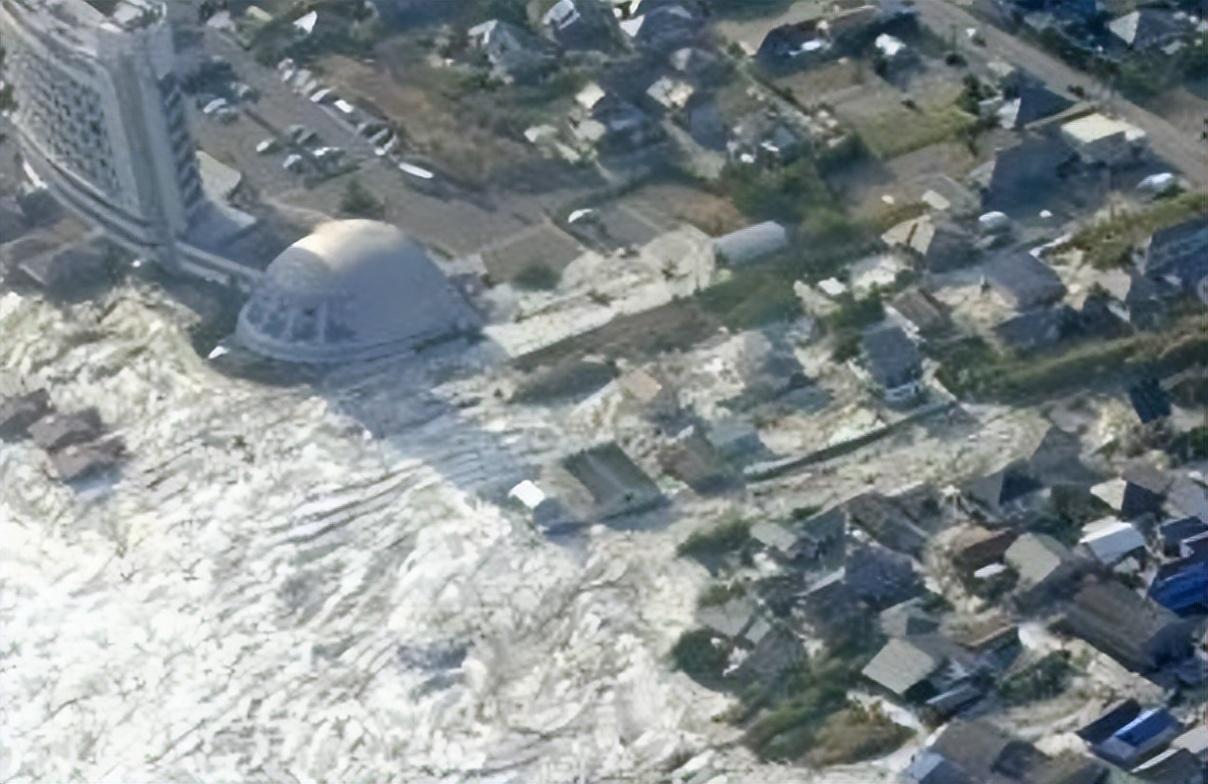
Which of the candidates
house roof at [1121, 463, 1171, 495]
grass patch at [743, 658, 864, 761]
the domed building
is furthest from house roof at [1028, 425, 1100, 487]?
the domed building

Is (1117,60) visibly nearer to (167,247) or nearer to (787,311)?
(787,311)

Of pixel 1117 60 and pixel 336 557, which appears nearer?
pixel 336 557

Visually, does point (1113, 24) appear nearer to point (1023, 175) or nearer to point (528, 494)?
point (1023, 175)

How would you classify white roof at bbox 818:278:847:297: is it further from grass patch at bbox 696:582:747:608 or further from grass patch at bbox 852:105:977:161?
grass patch at bbox 696:582:747:608

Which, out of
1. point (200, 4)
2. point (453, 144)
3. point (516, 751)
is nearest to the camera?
point (516, 751)

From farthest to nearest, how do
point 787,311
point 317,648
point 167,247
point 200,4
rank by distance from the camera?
point 200,4
point 167,247
point 787,311
point 317,648

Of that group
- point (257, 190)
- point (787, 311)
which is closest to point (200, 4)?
point (257, 190)
